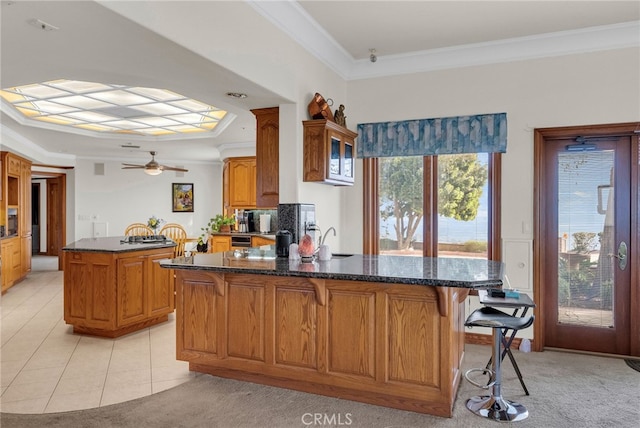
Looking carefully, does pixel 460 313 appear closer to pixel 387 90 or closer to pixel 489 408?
pixel 489 408

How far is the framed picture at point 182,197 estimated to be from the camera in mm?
10461

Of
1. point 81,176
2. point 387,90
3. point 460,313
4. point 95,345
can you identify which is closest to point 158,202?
point 81,176

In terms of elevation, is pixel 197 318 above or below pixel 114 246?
below

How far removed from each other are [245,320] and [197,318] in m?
0.43

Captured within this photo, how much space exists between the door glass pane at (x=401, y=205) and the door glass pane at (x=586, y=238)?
53.6 inches

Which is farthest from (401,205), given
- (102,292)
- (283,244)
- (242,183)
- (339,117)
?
(242,183)

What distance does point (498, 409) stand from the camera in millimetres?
2803

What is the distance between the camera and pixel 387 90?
4.84 metres

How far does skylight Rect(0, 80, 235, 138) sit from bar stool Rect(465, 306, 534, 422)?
3689mm

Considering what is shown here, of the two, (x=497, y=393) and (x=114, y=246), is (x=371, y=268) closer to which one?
(x=497, y=393)

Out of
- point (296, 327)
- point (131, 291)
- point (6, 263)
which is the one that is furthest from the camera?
point (6, 263)

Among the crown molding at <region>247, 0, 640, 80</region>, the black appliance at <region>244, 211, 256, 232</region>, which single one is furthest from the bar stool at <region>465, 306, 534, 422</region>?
the black appliance at <region>244, 211, 256, 232</region>

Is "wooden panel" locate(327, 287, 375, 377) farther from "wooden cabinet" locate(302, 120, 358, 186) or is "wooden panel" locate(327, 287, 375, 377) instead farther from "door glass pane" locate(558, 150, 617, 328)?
"door glass pane" locate(558, 150, 617, 328)

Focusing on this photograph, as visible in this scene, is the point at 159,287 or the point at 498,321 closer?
the point at 498,321
